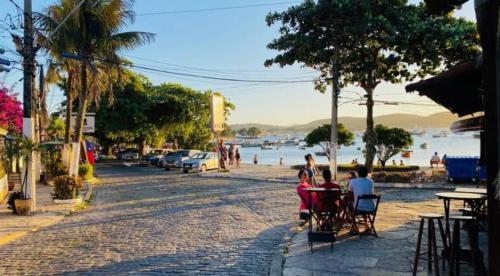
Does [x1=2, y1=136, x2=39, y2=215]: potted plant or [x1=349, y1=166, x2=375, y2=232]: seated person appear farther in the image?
[x1=2, y1=136, x2=39, y2=215]: potted plant

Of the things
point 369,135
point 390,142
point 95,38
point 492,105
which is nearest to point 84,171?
point 95,38

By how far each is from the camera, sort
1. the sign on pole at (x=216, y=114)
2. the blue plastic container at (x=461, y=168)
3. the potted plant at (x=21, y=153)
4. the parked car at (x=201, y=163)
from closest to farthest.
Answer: the potted plant at (x=21, y=153), the blue plastic container at (x=461, y=168), the sign on pole at (x=216, y=114), the parked car at (x=201, y=163)

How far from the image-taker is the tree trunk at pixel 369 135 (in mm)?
24344

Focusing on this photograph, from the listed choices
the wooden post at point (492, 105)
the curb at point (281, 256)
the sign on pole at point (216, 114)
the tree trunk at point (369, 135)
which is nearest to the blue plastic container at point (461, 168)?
the tree trunk at point (369, 135)

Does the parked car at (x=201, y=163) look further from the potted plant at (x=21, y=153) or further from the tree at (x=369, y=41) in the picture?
the potted plant at (x=21, y=153)

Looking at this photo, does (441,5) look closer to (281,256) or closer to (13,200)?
(281,256)

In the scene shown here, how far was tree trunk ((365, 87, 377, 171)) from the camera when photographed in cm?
2434

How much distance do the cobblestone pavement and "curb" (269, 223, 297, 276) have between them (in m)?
0.11

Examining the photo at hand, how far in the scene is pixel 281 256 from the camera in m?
8.25

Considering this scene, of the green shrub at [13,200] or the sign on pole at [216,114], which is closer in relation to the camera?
the green shrub at [13,200]

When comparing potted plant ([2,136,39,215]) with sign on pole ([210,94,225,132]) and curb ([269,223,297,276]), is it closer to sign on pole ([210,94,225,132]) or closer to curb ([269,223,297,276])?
curb ([269,223,297,276])

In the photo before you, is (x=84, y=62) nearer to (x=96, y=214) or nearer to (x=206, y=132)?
(x=96, y=214)

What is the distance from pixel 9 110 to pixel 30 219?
14943mm

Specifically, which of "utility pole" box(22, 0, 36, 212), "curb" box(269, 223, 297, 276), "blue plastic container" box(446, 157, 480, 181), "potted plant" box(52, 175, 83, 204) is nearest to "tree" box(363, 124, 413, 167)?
"blue plastic container" box(446, 157, 480, 181)
